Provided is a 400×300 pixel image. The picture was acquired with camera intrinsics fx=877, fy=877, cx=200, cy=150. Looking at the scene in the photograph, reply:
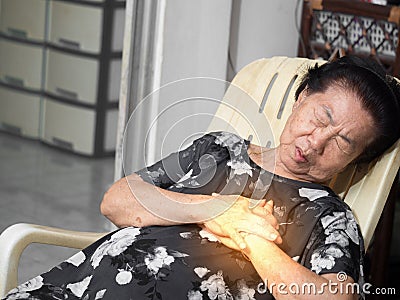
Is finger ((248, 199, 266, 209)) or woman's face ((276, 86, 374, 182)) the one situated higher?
woman's face ((276, 86, 374, 182))

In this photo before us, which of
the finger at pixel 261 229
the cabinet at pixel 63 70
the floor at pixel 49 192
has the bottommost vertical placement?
the floor at pixel 49 192

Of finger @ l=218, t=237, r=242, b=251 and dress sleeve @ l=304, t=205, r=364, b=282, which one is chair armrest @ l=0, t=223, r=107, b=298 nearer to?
finger @ l=218, t=237, r=242, b=251

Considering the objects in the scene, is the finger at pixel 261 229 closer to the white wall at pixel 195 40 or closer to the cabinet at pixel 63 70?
the white wall at pixel 195 40

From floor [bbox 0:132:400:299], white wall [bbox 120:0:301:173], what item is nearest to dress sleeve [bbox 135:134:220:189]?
white wall [bbox 120:0:301:173]

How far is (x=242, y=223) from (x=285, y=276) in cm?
16

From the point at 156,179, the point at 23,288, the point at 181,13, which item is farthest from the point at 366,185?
the point at 181,13

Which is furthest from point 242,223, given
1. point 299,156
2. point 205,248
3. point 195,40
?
point 195,40

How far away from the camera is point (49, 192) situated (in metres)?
4.57

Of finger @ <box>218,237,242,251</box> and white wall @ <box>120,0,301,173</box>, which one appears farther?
white wall @ <box>120,0,301,173</box>

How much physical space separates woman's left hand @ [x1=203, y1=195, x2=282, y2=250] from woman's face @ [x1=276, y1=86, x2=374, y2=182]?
0.45 feet

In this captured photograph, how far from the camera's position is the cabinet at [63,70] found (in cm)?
509

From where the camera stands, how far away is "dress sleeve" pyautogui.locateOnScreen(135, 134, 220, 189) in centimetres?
208

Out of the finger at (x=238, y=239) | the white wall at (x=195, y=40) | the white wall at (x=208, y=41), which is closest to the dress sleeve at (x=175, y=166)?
the finger at (x=238, y=239)

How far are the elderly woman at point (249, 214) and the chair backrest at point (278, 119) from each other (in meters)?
0.08
